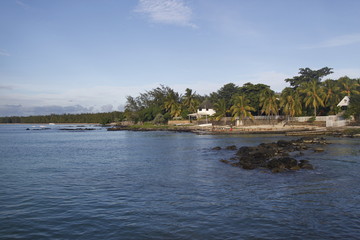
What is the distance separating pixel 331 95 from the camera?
74125mm

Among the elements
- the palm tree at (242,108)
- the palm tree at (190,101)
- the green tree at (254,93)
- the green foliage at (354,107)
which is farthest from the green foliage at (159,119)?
the green foliage at (354,107)

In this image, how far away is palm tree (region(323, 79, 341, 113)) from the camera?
238ft

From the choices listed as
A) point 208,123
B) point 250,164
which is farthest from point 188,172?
point 208,123

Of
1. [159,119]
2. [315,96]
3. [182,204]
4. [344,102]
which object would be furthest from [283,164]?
[159,119]

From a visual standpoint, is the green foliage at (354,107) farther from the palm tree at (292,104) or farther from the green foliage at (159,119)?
the green foliage at (159,119)

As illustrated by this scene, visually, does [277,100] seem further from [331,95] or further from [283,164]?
[283,164]

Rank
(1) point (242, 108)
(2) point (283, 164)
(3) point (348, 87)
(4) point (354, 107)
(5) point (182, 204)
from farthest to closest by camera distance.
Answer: (1) point (242, 108), (3) point (348, 87), (4) point (354, 107), (2) point (283, 164), (5) point (182, 204)

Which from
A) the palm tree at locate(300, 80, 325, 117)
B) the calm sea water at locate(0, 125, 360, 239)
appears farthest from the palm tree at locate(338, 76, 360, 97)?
the calm sea water at locate(0, 125, 360, 239)

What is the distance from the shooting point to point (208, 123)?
94250 millimetres

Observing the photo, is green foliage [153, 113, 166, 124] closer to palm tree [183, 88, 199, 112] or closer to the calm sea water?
palm tree [183, 88, 199, 112]

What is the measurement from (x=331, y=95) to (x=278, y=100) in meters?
14.5

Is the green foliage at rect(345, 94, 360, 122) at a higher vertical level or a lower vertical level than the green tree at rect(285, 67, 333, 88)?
lower

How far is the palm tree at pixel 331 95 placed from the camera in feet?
238

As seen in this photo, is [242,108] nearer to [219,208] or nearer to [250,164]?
[250,164]
